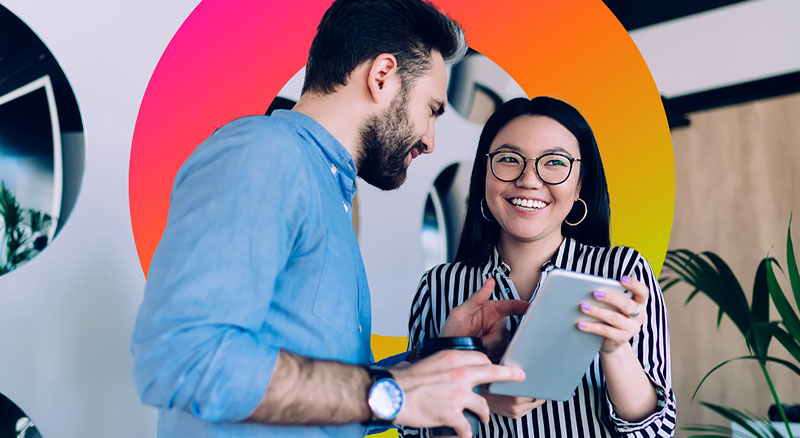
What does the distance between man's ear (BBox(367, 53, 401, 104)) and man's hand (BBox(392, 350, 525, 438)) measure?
56 centimetres

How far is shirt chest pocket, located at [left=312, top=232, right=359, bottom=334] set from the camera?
1.07m

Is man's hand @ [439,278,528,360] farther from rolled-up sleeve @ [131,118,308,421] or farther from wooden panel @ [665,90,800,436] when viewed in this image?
wooden panel @ [665,90,800,436]

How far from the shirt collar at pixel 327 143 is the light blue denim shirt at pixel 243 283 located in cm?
2

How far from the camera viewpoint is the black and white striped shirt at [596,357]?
4.62 ft

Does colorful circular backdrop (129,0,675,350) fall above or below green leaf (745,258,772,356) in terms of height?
above

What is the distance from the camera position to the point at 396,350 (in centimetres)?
229

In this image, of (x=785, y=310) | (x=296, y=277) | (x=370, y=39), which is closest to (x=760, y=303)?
(x=785, y=310)

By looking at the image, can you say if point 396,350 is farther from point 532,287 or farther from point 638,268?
point 638,268

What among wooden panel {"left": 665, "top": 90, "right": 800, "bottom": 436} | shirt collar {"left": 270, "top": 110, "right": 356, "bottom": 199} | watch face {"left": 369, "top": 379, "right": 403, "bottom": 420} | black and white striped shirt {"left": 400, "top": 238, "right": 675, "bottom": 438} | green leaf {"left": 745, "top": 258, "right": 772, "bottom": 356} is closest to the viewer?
watch face {"left": 369, "top": 379, "right": 403, "bottom": 420}

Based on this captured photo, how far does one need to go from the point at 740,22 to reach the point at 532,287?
223cm

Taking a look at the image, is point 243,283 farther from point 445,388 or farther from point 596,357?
point 596,357

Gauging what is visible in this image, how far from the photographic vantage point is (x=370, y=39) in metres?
1.30

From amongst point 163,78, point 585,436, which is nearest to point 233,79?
point 163,78

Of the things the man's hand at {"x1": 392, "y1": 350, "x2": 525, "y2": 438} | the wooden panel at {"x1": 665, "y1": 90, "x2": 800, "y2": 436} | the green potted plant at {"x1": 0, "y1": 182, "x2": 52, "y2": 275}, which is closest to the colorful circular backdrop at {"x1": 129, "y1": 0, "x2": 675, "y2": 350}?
the green potted plant at {"x1": 0, "y1": 182, "x2": 52, "y2": 275}
